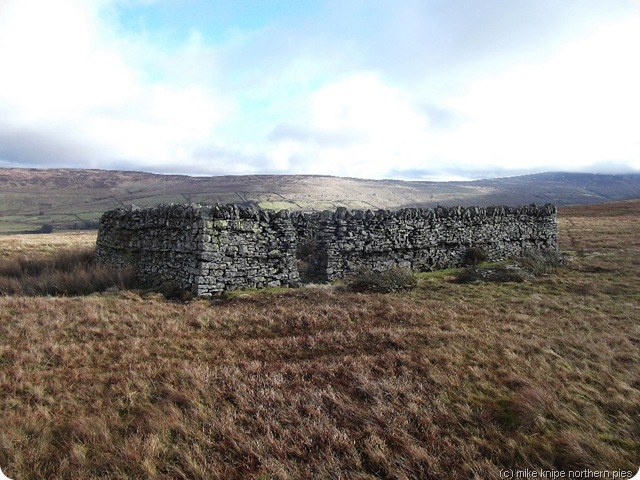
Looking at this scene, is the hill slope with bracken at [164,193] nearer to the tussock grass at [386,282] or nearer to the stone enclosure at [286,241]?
the stone enclosure at [286,241]

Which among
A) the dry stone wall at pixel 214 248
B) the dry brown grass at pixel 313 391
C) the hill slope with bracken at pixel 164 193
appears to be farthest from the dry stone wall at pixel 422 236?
the hill slope with bracken at pixel 164 193

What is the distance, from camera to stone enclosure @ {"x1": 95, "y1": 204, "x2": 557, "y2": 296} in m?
12.8

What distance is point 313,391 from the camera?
5562 mm

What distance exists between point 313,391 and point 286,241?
867 centimetres

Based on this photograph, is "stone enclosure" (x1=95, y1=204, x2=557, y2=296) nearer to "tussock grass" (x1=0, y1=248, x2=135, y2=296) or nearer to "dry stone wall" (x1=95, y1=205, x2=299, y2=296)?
"dry stone wall" (x1=95, y1=205, x2=299, y2=296)

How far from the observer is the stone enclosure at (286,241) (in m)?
12.8

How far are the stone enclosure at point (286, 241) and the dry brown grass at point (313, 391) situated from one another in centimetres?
311

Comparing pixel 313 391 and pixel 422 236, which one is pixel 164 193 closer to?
pixel 422 236

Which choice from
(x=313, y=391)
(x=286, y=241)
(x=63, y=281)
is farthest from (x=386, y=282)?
(x=63, y=281)

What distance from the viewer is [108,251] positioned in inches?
685

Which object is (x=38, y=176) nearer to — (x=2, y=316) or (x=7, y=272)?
(x=7, y=272)

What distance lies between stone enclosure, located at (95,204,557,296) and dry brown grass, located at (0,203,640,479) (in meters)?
3.11

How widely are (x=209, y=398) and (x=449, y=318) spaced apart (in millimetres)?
6144

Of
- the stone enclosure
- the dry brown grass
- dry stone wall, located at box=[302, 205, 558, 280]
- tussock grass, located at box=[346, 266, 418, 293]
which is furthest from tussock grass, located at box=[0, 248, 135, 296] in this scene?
tussock grass, located at box=[346, 266, 418, 293]
